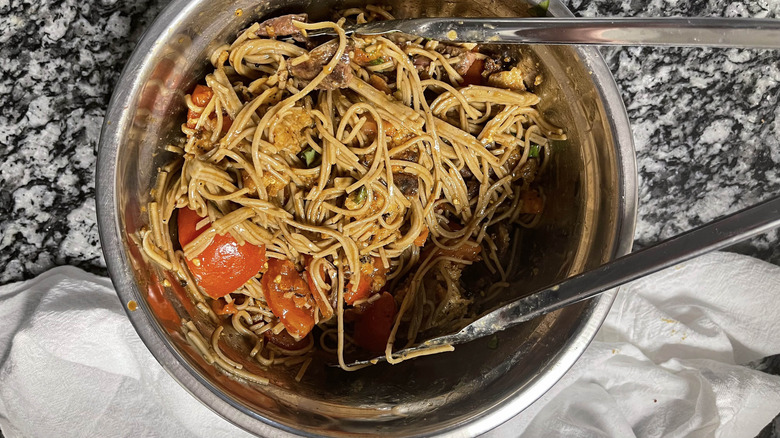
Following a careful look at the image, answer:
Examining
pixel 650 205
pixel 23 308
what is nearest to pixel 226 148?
pixel 23 308

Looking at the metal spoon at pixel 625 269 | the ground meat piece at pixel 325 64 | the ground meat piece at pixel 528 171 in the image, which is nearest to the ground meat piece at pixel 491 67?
the ground meat piece at pixel 528 171

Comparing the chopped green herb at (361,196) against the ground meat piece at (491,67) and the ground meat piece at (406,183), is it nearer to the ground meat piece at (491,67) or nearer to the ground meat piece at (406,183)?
the ground meat piece at (406,183)

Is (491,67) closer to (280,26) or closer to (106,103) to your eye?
(280,26)

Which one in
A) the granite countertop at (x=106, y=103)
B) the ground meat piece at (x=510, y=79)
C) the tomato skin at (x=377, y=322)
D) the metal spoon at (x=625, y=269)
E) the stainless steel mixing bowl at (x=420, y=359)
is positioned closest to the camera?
the metal spoon at (x=625, y=269)

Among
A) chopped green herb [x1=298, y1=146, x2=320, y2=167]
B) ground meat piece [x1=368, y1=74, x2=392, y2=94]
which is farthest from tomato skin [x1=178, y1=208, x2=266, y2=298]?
ground meat piece [x1=368, y1=74, x2=392, y2=94]

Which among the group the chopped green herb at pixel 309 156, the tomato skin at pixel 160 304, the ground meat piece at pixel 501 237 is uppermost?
the chopped green herb at pixel 309 156

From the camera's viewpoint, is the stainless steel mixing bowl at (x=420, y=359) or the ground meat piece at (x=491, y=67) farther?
the ground meat piece at (x=491, y=67)
